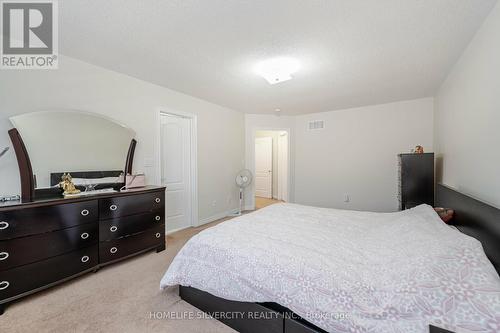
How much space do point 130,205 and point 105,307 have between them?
1.07 meters

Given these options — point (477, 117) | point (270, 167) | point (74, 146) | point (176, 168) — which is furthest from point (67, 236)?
point (270, 167)

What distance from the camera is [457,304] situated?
2.94 feet

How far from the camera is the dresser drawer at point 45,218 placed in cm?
169

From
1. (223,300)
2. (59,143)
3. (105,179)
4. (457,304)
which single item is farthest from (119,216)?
(457,304)

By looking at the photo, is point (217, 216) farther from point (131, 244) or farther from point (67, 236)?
point (67, 236)

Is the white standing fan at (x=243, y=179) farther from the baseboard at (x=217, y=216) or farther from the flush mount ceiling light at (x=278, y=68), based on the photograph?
the flush mount ceiling light at (x=278, y=68)

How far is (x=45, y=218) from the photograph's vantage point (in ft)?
6.15

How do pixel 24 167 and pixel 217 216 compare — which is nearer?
pixel 24 167

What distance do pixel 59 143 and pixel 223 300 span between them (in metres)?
2.46

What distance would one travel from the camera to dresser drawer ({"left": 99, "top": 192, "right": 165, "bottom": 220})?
2293mm

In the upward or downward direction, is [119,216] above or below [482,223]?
below

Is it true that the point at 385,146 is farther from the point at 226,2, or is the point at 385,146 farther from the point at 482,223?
the point at 226,2

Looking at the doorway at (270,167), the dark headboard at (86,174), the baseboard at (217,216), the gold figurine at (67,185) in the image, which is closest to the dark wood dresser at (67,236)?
the gold figurine at (67,185)

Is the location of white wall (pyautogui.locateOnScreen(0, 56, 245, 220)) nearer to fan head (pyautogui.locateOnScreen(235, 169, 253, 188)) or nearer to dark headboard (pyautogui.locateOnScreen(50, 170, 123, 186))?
fan head (pyautogui.locateOnScreen(235, 169, 253, 188))
